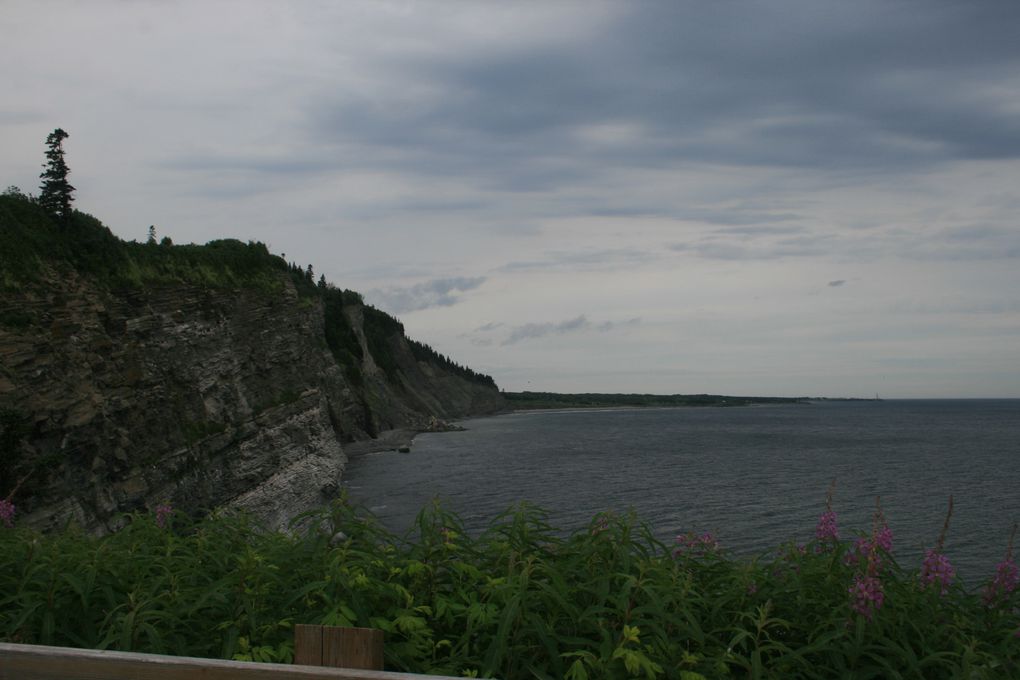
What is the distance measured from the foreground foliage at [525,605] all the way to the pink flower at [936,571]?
0.15 ft

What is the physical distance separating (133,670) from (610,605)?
8.54ft

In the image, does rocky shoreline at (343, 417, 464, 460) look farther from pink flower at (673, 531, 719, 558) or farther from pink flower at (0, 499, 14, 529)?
pink flower at (673, 531, 719, 558)

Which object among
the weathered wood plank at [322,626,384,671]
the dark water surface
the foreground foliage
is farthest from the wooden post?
the dark water surface

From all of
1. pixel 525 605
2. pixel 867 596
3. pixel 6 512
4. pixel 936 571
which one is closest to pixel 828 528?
pixel 936 571

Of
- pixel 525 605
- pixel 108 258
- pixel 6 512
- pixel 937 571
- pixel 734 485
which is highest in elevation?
pixel 108 258

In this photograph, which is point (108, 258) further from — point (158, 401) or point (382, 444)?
point (382, 444)

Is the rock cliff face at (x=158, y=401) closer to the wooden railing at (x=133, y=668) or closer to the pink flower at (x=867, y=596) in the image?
the wooden railing at (x=133, y=668)

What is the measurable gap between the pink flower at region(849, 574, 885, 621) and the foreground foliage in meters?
0.02

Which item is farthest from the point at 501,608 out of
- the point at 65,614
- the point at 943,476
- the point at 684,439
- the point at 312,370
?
the point at 684,439

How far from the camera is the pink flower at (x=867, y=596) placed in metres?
4.21

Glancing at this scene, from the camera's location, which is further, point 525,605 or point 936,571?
point 936,571

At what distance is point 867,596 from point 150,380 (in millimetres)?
34978

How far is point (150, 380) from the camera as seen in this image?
34188 mm

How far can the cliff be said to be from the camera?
987 inches
